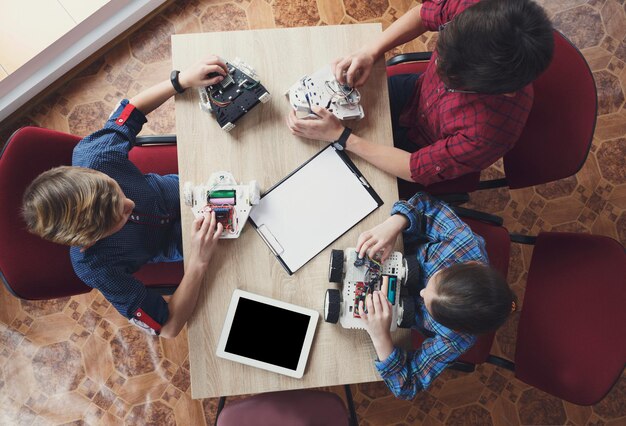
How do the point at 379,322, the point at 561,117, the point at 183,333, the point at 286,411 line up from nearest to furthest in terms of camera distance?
the point at 379,322, the point at 561,117, the point at 286,411, the point at 183,333

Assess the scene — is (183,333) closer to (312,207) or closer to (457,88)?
(312,207)

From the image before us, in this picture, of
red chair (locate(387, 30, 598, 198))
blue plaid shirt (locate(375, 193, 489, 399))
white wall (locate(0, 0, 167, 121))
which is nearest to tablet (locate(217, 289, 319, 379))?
blue plaid shirt (locate(375, 193, 489, 399))

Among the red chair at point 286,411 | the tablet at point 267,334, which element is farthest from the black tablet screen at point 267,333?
the red chair at point 286,411

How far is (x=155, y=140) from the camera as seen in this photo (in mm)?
1667

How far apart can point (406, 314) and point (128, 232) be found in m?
0.92

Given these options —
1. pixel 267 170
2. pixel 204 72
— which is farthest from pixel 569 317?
pixel 204 72

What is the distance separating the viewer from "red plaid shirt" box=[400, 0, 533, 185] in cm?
126

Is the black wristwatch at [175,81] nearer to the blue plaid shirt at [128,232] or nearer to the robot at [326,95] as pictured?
the blue plaid shirt at [128,232]

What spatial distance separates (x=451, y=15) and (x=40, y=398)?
2.45 meters

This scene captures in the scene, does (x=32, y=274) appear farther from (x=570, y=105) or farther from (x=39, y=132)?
(x=570, y=105)

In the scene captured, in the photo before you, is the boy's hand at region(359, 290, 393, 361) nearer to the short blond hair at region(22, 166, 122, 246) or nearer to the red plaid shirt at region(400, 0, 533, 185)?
the red plaid shirt at region(400, 0, 533, 185)

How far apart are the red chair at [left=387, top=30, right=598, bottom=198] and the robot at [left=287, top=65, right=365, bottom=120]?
590 millimetres

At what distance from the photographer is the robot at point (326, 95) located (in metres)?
1.41

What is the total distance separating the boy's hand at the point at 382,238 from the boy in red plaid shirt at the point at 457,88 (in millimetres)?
161
